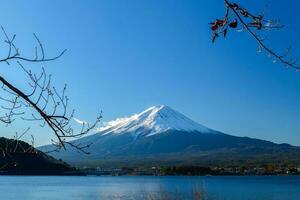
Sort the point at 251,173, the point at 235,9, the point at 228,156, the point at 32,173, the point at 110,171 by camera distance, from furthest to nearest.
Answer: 1. the point at 228,156
2. the point at 110,171
3. the point at 251,173
4. the point at 32,173
5. the point at 235,9

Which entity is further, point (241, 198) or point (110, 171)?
point (110, 171)

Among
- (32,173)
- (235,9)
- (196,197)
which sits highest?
(32,173)

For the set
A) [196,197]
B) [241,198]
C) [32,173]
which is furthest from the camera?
[32,173]

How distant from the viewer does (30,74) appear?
8.04ft

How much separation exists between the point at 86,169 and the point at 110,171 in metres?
10.9

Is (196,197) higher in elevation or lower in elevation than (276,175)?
lower

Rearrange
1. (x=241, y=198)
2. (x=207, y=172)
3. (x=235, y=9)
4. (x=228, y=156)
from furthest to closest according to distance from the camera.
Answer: (x=228, y=156)
(x=207, y=172)
(x=241, y=198)
(x=235, y=9)

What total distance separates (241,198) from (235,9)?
178 feet

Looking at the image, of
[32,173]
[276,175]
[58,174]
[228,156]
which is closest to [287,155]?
[228,156]

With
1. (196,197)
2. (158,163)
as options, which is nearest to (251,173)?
(158,163)

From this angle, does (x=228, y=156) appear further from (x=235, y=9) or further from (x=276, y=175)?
(x=235, y=9)

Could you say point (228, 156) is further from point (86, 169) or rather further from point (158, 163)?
point (86, 169)

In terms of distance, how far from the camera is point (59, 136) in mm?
2393

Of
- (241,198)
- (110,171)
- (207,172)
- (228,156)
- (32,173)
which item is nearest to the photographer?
(241,198)
